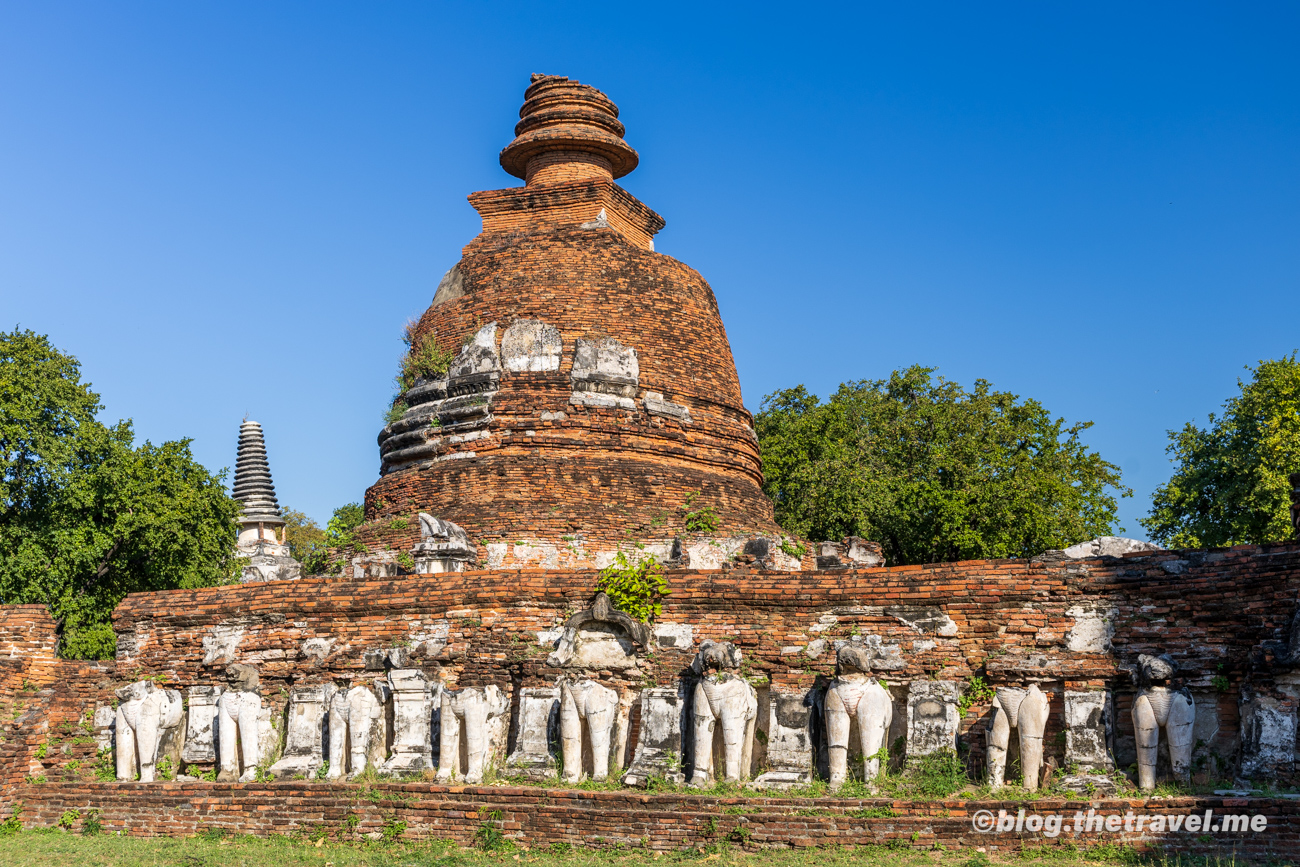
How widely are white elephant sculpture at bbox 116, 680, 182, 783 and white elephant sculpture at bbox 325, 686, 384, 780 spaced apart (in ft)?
6.87

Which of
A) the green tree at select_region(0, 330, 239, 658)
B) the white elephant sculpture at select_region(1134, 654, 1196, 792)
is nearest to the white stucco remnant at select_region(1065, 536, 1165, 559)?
the white elephant sculpture at select_region(1134, 654, 1196, 792)

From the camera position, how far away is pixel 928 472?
993 inches

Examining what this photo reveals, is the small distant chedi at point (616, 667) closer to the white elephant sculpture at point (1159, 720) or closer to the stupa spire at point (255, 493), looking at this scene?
the white elephant sculpture at point (1159, 720)

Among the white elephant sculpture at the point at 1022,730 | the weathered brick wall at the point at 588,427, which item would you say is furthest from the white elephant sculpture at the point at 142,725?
the white elephant sculpture at the point at 1022,730

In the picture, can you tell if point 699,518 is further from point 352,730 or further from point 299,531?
point 299,531

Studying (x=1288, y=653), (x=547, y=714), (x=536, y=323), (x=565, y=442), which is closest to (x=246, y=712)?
(x=547, y=714)

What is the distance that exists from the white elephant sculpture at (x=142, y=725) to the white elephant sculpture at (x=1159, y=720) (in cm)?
959

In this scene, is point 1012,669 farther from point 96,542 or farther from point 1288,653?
point 96,542

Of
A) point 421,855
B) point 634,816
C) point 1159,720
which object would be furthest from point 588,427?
point 1159,720

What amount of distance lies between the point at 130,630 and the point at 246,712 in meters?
2.23

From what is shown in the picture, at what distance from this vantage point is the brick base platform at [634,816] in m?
9.48

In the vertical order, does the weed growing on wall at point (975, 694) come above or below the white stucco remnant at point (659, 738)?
above

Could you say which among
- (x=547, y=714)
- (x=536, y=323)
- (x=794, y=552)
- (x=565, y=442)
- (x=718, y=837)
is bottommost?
(x=718, y=837)

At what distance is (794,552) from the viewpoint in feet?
53.8
